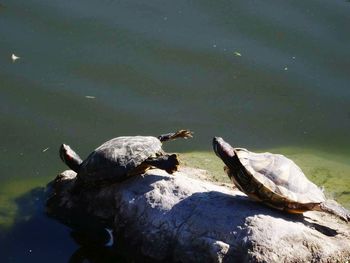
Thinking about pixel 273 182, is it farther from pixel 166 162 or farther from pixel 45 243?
pixel 45 243

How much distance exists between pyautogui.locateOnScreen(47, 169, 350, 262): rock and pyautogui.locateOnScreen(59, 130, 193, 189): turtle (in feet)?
0.32

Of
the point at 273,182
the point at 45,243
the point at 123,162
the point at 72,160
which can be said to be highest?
the point at 273,182

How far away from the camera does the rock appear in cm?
420

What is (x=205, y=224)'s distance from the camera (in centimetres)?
433

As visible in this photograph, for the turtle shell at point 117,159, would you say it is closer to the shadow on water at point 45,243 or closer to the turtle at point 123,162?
the turtle at point 123,162

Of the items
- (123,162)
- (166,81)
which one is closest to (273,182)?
(123,162)

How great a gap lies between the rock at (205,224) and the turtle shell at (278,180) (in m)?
0.17

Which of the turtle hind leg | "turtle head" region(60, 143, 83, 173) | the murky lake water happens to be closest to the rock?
the turtle hind leg

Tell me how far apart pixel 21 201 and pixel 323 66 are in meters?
Answer: 4.00

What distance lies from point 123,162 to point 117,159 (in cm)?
6

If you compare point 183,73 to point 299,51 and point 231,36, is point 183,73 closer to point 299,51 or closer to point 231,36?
point 231,36

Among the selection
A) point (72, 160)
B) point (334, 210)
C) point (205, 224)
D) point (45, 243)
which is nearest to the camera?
point (205, 224)

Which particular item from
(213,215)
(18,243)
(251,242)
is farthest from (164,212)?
(18,243)

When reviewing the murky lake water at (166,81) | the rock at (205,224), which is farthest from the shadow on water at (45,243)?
the rock at (205,224)
